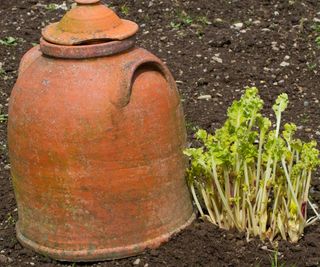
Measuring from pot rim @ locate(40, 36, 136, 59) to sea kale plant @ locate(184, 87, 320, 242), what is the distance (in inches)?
20.7

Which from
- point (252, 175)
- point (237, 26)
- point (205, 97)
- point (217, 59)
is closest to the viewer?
point (252, 175)

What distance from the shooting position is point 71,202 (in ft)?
14.3

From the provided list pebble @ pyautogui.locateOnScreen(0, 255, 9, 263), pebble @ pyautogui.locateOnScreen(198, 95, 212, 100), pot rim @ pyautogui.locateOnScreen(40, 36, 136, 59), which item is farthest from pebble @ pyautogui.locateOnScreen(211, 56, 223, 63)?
A: pebble @ pyautogui.locateOnScreen(0, 255, 9, 263)

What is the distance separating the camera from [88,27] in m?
4.32

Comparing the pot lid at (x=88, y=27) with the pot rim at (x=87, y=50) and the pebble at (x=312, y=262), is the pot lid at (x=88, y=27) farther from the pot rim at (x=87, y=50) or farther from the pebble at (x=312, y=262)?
the pebble at (x=312, y=262)

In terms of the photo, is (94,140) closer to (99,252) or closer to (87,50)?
Answer: (87,50)

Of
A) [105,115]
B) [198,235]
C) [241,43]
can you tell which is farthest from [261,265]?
[241,43]

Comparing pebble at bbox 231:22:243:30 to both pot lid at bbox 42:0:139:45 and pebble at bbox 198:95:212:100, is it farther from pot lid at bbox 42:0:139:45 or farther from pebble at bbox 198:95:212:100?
pot lid at bbox 42:0:139:45

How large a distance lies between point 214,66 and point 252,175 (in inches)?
93.0

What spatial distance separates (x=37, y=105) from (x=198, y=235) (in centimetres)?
95

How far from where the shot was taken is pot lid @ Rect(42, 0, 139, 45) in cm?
430

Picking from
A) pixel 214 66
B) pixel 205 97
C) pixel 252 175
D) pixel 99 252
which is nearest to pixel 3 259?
pixel 99 252

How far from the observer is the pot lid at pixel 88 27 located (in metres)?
4.30

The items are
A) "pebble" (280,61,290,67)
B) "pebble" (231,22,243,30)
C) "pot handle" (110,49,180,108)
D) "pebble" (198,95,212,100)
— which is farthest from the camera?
"pebble" (231,22,243,30)
